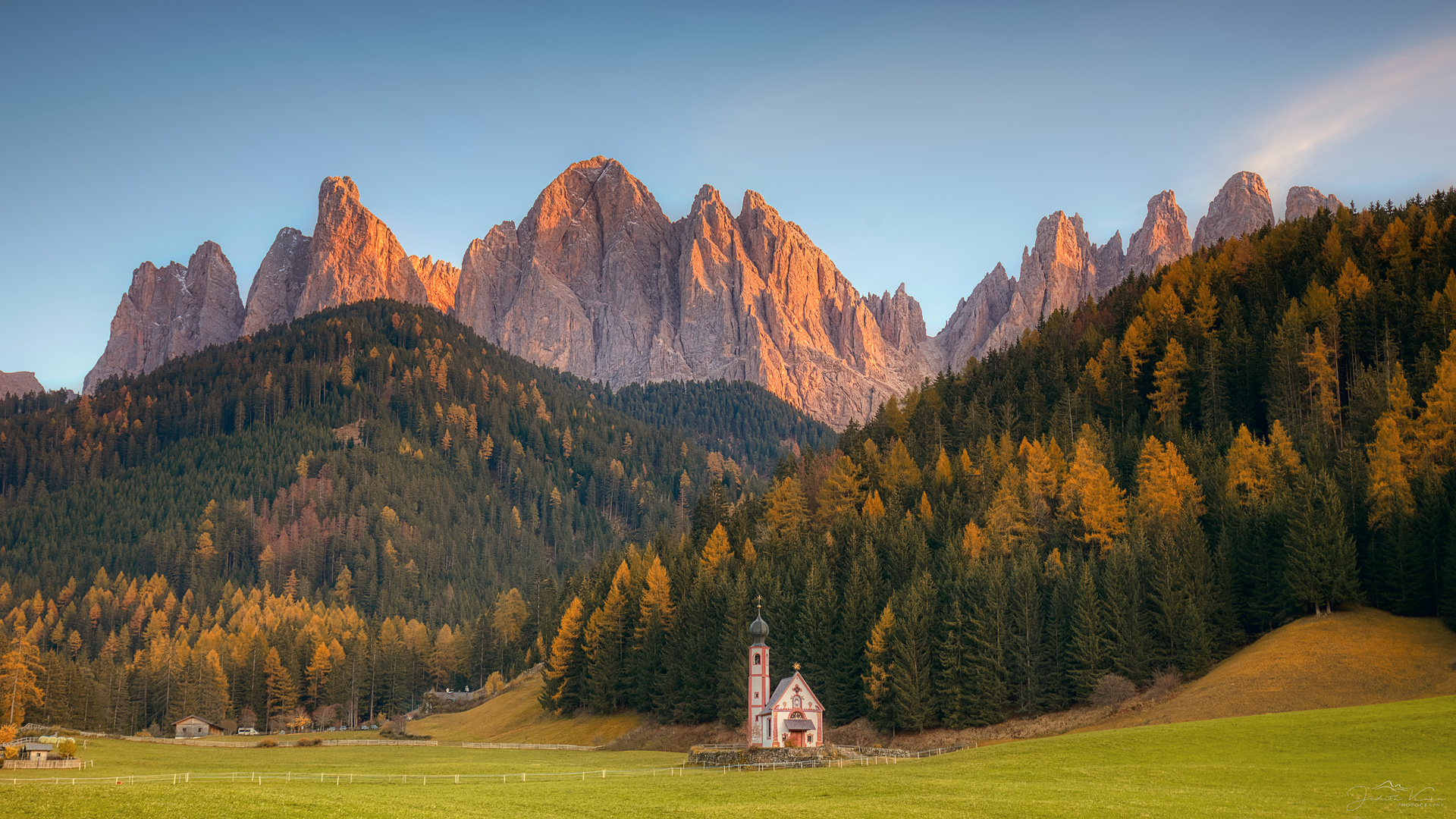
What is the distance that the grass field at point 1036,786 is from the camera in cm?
3459

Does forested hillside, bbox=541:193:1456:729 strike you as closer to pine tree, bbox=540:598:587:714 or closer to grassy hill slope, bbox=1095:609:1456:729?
pine tree, bbox=540:598:587:714

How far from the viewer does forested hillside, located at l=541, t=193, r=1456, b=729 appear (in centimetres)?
7350

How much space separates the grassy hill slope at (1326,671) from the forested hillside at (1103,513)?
2.42 meters

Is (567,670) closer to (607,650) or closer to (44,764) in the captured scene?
(607,650)

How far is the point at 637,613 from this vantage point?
10294 centimetres

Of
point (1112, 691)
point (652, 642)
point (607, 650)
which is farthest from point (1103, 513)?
point (607, 650)

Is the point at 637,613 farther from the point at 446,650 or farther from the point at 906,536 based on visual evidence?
the point at 446,650

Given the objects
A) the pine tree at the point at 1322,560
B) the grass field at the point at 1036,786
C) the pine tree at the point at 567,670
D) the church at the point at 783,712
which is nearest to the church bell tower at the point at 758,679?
the church at the point at 783,712

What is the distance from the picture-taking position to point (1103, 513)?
84250 millimetres

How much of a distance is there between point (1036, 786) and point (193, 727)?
115 metres

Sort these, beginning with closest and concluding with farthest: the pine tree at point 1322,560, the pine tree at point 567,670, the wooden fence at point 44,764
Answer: the wooden fence at point 44,764 → the pine tree at point 1322,560 → the pine tree at point 567,670

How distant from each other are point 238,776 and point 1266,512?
66328 millimetres

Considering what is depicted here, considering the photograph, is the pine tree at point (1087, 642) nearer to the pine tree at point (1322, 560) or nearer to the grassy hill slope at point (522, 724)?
the pine tree at point (1322, 560)

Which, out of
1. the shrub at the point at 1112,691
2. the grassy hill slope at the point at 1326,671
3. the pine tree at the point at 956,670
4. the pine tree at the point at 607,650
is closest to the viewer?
the grassy hill slope at the point at 1326,671
